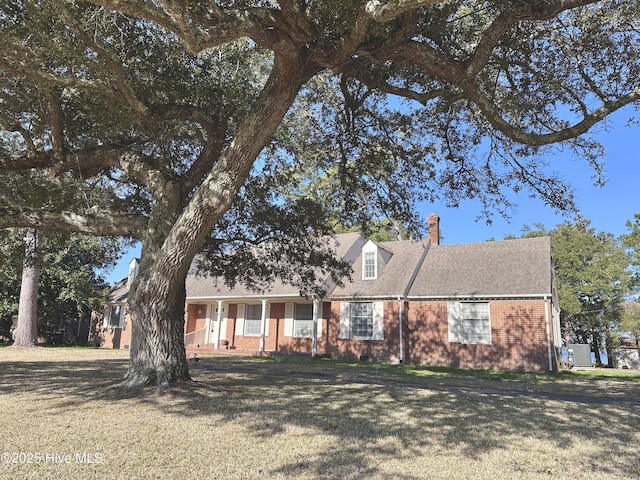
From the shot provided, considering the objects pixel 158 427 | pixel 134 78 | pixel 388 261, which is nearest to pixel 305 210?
pixel 134 78

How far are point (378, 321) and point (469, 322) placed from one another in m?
3.83

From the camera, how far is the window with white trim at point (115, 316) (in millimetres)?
28192

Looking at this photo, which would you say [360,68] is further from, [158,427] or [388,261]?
[388,261]

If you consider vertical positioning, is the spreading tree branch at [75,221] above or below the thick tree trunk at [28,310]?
above

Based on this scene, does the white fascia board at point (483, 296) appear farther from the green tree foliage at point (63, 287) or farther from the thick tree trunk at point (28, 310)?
the thick tree trunk at point (28, 310)

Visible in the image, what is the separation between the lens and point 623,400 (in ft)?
29.2

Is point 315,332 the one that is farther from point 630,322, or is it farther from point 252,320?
point 630,322

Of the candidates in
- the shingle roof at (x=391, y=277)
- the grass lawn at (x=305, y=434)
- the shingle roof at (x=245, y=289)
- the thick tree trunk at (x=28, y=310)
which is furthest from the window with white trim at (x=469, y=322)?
the thick tree trunk at (x=28, y=310)

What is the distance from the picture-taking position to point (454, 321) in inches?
736

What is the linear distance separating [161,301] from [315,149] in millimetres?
5951

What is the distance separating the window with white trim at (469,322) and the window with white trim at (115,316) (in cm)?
1994

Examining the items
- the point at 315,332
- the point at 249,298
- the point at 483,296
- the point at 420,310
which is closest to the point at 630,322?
the point at 483,296

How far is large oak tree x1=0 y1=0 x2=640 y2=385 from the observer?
6906mm

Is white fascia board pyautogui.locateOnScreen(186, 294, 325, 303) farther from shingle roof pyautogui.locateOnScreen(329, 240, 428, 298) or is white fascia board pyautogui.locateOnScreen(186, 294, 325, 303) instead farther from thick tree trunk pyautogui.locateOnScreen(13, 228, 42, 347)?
thick tree trunk pyautogui.locateOnScreen(13, 228, 42, 347)
